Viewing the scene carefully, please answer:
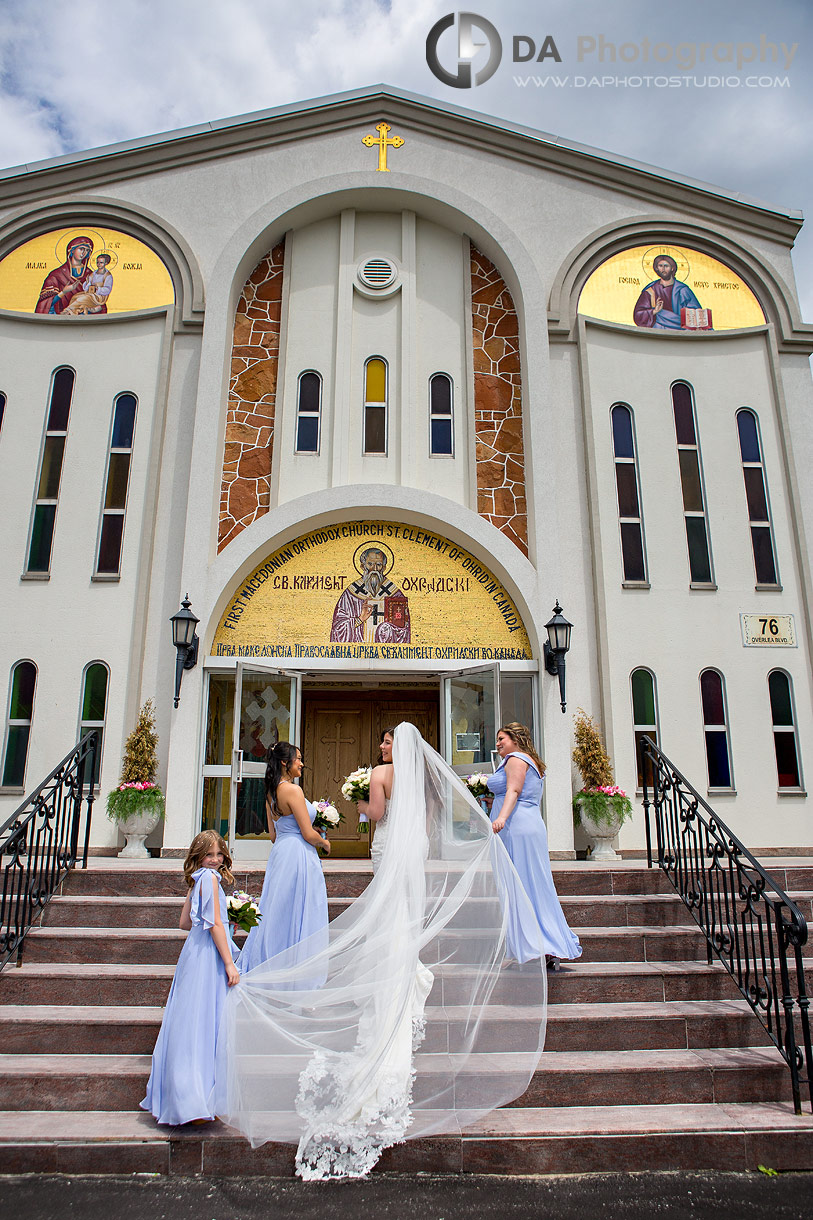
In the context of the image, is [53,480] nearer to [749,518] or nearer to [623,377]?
[623,377]

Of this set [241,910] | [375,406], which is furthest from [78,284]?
[241,910]

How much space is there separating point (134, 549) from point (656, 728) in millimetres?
7349

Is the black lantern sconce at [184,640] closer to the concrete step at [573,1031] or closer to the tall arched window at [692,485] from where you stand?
the concrete step at [573,1031]

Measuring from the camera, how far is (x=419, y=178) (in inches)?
488

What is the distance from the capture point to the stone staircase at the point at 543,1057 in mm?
4676

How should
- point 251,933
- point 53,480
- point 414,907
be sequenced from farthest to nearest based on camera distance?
point 53,480
point 251,933
point 414,907

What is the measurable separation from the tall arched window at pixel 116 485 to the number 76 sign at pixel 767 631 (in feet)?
27.9

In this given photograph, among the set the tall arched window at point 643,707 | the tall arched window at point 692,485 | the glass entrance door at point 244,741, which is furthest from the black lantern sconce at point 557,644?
the glass entrance door at point 244,741

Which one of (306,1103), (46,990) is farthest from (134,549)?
(306,1103)

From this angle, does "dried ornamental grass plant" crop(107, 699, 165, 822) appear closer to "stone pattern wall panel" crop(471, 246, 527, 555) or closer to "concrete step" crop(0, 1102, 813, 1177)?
"concrete step" crop(0, 1102, 813, 1177)

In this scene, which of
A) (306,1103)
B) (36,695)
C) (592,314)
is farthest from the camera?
(592,314)

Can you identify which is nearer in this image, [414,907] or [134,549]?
[414,907]

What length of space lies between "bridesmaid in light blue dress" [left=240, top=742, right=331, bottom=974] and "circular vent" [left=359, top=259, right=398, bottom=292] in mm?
8538

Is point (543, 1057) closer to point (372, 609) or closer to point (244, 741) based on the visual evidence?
point (244, 741)
